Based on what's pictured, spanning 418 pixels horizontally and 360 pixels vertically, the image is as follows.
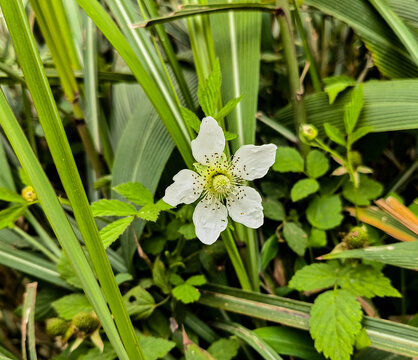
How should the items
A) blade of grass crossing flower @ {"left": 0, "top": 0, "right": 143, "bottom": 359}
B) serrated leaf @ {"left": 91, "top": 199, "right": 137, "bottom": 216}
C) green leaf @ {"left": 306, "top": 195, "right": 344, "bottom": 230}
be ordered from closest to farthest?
blade of grass crossing flower @ {"left": 0, "top": 0, "right": 143, "bottom": 359} < serrated leaf @ {"left": 91, "top": 199, "right": 137, "bottom": 216} < green leaf @ {"left": 306, "top": 195, "right": 344, "bottom": 230}

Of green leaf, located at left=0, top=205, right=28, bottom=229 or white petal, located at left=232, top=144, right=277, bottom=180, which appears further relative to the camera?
green leaf, located at left=0, top=205, right=28, bottom=229

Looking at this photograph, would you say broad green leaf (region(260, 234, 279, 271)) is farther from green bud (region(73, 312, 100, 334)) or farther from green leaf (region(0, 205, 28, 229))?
green leaf (region(0, 205, 28, 229))

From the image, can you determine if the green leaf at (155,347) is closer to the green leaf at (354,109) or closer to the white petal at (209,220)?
the white petal at (209,220)

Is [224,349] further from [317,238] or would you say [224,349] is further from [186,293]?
[317,238]

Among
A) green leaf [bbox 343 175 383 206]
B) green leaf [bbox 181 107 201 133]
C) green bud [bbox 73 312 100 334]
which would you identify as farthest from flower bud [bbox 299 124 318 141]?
green bud [bbox 73 312 100 334]

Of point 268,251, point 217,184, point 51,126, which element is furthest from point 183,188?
point 268,251
